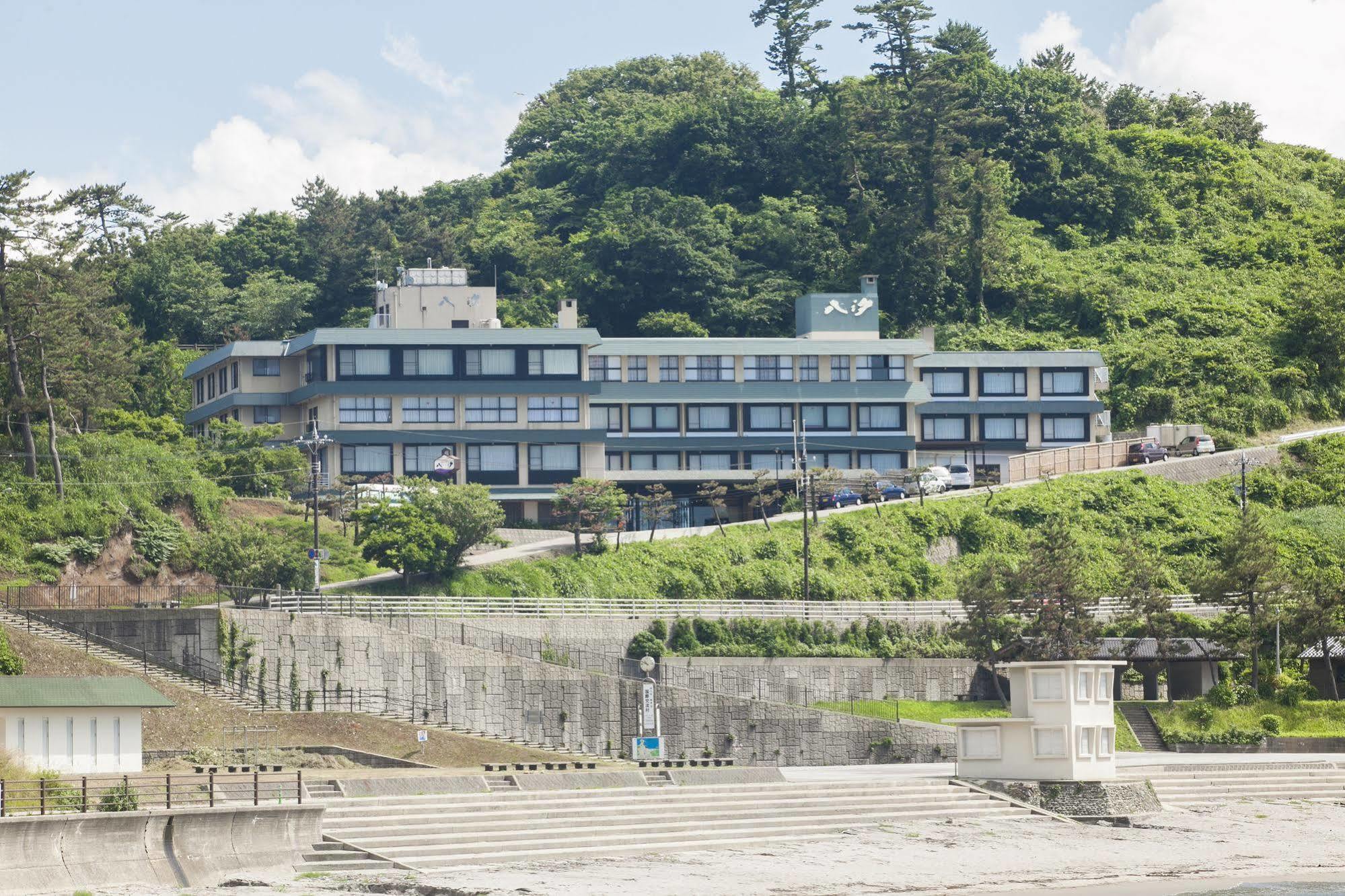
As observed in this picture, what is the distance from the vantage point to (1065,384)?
102 meters

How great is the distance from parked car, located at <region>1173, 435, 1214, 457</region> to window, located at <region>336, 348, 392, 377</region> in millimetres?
38457

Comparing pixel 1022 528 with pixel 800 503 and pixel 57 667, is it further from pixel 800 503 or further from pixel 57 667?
pixel 57 667

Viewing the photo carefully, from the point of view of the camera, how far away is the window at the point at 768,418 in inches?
3841

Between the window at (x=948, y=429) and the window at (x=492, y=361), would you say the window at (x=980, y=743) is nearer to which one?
the window at (x=492, y=361)

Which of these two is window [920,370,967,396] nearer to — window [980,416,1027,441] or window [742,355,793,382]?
window [980,416,1027,441]

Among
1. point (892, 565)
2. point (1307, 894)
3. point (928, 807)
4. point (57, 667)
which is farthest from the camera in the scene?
point (892, 565)

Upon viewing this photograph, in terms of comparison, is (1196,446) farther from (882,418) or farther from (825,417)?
(825,417)

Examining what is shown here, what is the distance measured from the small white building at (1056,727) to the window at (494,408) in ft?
147

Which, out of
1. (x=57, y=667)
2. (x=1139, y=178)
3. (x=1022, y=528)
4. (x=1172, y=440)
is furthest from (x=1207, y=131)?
(x=57, y=667)

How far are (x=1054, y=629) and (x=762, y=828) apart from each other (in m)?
26.4

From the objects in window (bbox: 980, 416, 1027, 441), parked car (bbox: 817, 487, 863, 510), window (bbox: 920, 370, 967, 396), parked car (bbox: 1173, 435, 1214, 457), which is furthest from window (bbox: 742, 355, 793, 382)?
parked car (bbox: 1173, 435, 1214, 457)

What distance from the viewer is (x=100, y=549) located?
67.2 m

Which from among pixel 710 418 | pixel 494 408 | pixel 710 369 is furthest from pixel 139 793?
pixel 710 369

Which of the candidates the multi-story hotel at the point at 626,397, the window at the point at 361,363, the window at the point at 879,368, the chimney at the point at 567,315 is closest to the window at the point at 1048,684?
the multi-story hotel at the point at 626,397
